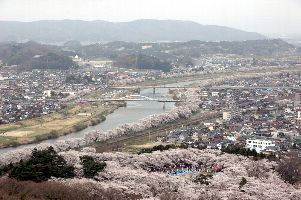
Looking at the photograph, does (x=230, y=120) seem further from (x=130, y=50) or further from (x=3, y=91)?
(x=130, y=50)

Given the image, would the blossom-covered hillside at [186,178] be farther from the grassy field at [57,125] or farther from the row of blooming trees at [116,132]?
the grassy field at [57,125]

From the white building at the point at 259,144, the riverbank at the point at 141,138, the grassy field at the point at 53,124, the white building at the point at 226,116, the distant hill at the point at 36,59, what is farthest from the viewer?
the distant hill at the point at 36,59

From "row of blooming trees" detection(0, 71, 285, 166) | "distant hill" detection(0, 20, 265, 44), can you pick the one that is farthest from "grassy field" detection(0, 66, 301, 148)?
"distant hill" detection(0, 20, 265, 44)

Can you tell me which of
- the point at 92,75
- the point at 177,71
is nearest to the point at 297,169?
the point at 92,75

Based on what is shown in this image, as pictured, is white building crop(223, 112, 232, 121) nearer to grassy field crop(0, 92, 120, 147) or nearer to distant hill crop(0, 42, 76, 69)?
grassy field crop(0, 92, 120, 147)

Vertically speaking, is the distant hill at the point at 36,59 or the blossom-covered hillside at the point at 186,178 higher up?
the blossom-covered hillside at the point at 186,178

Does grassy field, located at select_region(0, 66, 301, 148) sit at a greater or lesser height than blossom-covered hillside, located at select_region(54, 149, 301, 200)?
lesser

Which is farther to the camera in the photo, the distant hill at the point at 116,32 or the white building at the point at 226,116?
the distant hill at the point at 116,32

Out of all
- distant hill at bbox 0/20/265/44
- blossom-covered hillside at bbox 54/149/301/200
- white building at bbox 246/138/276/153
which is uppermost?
blossom-covered hillside at bbox 54/149/301/200

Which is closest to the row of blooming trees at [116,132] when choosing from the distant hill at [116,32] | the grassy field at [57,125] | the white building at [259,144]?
the grassy field at [57,125]
